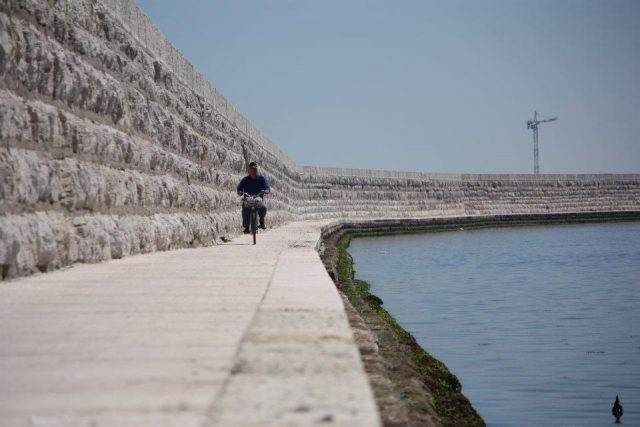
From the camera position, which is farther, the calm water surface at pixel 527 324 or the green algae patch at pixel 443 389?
the calm water surface at pixel 527 324

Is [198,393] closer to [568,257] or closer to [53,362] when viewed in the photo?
[53,362]

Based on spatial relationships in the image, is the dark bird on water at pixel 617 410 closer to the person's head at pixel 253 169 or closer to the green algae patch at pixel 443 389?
the green algae patch at pixel 443 389

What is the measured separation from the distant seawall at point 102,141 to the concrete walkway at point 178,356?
86 cm

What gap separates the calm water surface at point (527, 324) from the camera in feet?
17.8

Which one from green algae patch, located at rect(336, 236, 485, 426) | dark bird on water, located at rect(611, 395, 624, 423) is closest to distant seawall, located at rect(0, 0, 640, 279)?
green algae patch, located at rect(336, 236, 485, 426)

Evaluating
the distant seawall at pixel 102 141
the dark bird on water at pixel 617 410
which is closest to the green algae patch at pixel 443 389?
the dark bird on water at pixel 617 410

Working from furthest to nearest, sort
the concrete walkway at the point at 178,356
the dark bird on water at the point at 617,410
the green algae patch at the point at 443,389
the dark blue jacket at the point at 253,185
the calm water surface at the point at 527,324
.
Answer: the dark blue jacket at the point at 253,185 → the calm water surface at the point at 527,324 → the dark bird on water at the point at 617,410 → the green algae patch at the point at 443,389 → the concrete walkway at the point at 178,356

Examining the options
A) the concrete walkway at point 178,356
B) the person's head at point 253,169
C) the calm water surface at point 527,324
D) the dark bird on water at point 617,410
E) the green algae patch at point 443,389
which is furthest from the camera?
the person's head at point 253,169

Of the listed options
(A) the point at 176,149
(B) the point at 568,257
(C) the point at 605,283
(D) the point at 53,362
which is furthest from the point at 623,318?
(B) the point at 568,257

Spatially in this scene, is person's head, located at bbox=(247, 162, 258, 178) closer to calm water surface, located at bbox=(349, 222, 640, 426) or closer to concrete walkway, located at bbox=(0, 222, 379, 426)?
calm water surface, located at bbox=(349, 222, 640, 426)

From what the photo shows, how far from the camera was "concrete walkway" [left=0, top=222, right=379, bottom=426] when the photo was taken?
2.00 metres

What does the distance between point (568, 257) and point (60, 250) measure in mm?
15213

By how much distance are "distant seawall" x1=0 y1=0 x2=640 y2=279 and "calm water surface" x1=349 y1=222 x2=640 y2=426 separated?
9.30 feet

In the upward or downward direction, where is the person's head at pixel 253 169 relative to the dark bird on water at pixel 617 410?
upward
